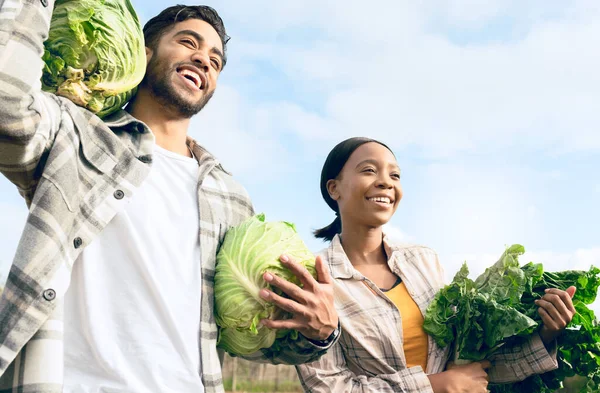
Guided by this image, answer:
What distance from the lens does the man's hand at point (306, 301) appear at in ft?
10.3

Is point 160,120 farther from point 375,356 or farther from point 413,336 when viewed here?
point 413,336

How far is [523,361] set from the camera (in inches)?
162

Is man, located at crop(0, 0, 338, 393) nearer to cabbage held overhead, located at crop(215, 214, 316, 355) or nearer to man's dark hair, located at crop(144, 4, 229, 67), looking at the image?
cabbage held overhead, located at crop(215, 214, 316, 355)

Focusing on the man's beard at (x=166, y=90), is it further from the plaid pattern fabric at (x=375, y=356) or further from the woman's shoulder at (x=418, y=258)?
the woman's shoulder at (x=418, y=258)

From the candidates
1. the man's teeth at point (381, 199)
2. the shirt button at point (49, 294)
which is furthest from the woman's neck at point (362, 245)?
the shirt button at point (49, 294)

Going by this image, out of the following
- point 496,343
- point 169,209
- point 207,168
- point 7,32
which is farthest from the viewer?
point 496,343

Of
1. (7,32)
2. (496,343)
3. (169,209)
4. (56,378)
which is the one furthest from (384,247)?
(7,32)

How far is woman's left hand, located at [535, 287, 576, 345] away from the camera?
4.03 metres

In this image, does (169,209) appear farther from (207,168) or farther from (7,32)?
(7,32)

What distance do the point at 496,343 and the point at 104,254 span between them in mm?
2446

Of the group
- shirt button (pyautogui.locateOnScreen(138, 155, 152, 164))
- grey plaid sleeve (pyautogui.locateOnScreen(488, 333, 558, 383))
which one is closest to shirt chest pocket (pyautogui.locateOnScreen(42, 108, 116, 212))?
shirt button (pyautogui.locateOnScreen(138, 155, 152, 164))

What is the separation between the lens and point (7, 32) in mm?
2564

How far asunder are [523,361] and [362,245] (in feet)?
4.22

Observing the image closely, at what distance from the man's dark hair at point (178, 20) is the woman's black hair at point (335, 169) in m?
1.16
